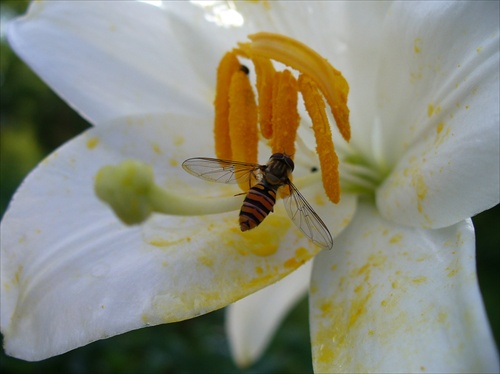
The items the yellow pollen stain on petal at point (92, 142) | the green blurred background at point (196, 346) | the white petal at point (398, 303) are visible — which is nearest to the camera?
the white petal at point (398, 303)

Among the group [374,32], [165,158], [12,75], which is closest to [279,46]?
[374,32]

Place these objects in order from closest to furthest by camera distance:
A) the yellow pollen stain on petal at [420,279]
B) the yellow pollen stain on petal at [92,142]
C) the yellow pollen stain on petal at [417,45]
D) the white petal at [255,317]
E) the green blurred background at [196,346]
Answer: the yellow pollen stain on petal at [420,279] → the yellow pollen stain on petal at [417,45] → the yellow pollen stain on petal at [92,142] → the white petal at [255,317] → the green blurred background at [196,346]

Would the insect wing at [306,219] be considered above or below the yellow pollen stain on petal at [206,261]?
above

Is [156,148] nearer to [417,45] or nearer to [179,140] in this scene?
[179,140]

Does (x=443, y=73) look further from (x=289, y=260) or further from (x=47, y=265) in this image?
(x=47, y=265)

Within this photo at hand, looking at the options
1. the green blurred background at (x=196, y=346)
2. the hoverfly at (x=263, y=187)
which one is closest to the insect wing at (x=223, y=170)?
the hoverfly at (x=263, y=187)

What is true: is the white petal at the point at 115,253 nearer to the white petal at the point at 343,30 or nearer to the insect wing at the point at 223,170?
the insect wing at the point at 223,170

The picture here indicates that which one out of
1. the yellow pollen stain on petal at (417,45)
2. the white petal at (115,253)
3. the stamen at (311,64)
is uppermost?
the yellow pollen stain on petal at (417,45)

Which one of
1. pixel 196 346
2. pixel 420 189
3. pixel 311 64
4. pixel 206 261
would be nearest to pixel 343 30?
pixel 311 64
